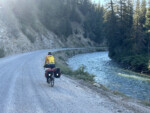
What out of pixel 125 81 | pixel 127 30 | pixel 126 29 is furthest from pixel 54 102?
pixel 126 29

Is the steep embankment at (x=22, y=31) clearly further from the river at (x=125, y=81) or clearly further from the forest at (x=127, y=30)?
the river at (x=125, y=81)

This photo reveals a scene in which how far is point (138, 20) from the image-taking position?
37969 millimetres

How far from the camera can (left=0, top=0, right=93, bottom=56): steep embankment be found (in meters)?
34.9

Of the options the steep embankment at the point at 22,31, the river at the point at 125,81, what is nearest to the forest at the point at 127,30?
the steep embankment at the point at 22,31

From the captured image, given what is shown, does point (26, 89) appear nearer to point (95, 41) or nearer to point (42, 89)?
point (42, 89)

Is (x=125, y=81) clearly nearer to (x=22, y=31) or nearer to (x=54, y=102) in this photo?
(x=54, y=102)

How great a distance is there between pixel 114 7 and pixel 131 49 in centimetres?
964

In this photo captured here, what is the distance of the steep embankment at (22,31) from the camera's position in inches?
1374

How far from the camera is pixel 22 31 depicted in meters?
43.2

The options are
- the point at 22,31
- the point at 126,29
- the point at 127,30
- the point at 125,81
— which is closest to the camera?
the point at 125,81

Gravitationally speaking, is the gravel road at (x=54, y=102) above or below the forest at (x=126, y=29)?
below

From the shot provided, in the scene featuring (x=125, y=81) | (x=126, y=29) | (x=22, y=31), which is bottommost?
(x=125, y=81)

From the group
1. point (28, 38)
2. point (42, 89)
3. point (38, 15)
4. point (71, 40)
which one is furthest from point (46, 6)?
point (42, 89)

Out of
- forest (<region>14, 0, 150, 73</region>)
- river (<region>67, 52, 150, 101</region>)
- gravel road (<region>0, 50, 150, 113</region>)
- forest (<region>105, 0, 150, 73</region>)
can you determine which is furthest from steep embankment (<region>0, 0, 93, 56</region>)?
gravel road (<region>0, 50, 150, 113</region>)
